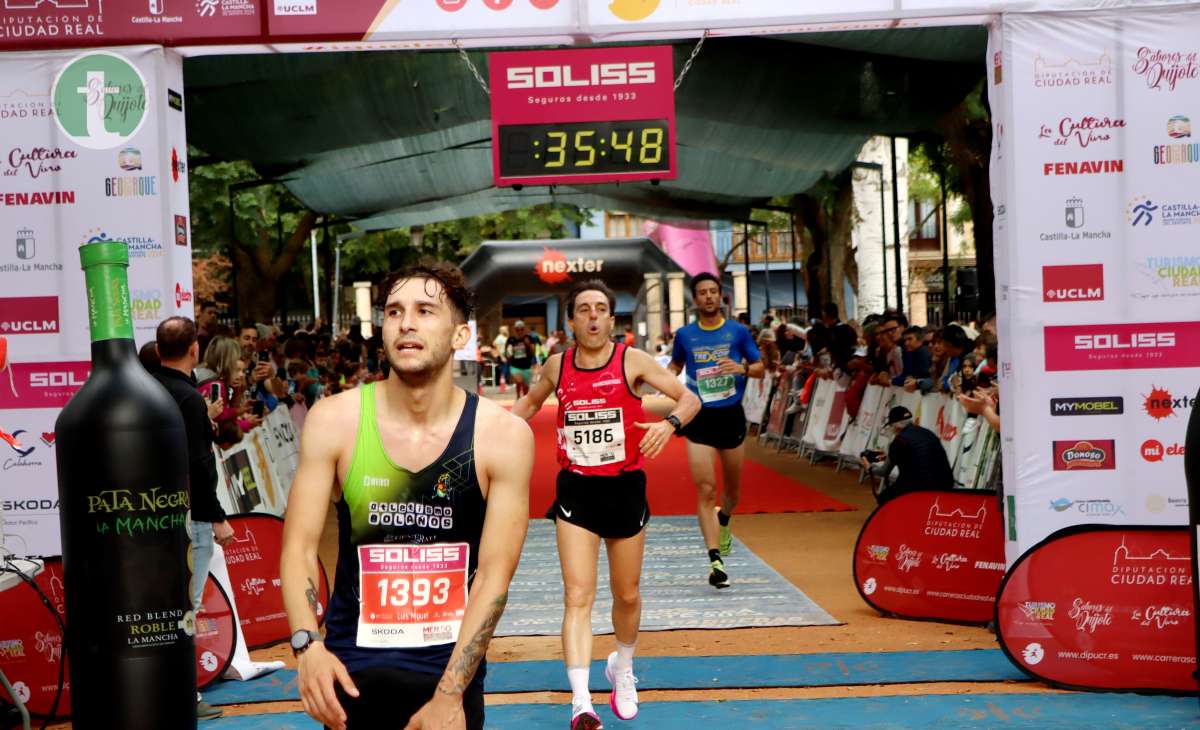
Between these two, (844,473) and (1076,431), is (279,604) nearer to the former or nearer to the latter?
(1076,431)

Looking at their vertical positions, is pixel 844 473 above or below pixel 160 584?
below

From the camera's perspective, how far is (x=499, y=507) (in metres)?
3.57

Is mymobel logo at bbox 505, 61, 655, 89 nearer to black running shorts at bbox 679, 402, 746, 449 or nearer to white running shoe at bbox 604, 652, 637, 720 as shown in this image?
black running shorts at bbox 679, 402, 746, 449

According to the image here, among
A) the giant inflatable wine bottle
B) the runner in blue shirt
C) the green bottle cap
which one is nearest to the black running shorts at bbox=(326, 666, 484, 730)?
the giant inflatable wine bottle

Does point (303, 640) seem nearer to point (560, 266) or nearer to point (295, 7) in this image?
point (295, 7)

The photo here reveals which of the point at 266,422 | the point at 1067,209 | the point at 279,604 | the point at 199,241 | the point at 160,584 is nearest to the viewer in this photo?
the point at 160,584

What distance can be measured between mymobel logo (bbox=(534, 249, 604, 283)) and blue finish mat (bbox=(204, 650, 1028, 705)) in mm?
33653

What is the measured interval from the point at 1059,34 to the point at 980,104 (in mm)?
8202

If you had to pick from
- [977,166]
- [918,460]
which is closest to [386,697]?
[918,460]

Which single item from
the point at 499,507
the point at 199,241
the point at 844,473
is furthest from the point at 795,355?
the point at 499,507

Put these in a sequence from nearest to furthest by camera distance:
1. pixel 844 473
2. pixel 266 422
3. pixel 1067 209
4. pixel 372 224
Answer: pixel 1067 209, pixel 266 422, pixel 844 473, pixel 372 224

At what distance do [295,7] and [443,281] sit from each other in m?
4.72

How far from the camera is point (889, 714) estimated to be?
6.31 m

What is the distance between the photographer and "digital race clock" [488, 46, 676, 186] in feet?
29.0
